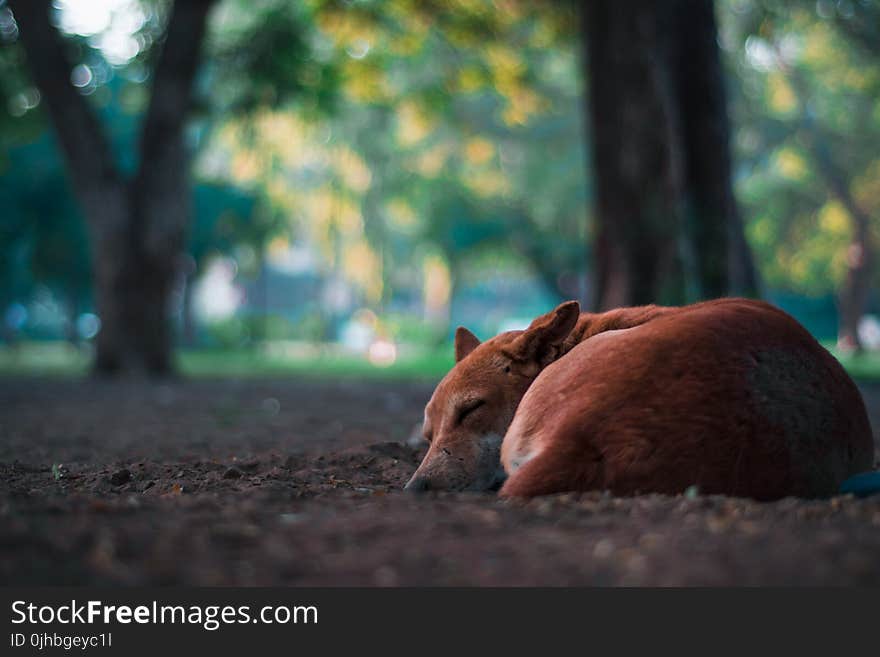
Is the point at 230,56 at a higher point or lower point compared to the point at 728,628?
higher

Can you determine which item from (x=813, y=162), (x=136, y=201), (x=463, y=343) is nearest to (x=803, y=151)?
(x=813, y=162)

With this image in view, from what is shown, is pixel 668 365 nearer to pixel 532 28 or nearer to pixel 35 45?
pixel 35 45

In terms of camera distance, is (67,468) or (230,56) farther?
(230,56)

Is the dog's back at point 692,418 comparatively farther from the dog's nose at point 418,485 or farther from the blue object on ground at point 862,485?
the dog's nose at point 418,485

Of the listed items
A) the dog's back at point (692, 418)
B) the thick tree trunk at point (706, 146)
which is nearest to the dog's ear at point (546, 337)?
the dog's back at point (692, 418)

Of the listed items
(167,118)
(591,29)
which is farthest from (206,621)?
(167,118)

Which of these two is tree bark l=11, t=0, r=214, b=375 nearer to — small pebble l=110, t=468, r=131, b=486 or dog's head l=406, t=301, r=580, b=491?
small pebble l=110, t=468, r=131, b=486

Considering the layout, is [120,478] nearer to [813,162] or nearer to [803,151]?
[813,162]

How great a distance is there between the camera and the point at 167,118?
659 inches

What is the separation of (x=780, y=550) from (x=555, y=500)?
0.93 meters

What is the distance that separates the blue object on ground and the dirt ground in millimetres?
231

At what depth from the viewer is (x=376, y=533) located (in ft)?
10.1

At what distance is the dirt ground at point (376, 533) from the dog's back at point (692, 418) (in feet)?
0.41

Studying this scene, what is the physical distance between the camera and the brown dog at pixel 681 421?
11.9ft
